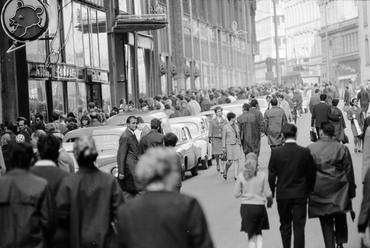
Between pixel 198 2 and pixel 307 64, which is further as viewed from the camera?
pixel 307 64

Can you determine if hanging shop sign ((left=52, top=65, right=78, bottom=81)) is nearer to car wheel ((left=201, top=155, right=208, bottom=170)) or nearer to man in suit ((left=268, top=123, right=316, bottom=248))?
car wheel ((left=201, top=155, right=208, bottom=170))

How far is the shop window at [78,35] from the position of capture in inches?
1496

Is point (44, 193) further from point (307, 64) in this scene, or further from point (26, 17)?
point (307, 64)

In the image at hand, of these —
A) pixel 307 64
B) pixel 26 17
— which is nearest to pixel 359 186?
pixel 26 17

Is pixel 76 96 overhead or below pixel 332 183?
overhead

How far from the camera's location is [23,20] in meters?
26.9

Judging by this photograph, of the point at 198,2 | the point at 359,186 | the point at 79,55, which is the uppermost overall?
the point at 198,2

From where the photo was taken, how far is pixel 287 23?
172000 mm

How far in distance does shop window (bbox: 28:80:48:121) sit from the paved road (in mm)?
7037

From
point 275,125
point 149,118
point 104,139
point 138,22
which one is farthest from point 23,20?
point 138,22

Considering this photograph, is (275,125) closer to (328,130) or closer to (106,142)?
(106,142)

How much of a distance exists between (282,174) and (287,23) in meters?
162

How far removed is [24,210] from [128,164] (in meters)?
7.43

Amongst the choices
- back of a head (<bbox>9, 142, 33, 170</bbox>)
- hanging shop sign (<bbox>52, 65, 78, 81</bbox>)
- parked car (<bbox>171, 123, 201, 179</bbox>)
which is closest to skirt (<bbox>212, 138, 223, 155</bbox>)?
parked car (<bbox>171, 123, 201, 179</bbox>)
